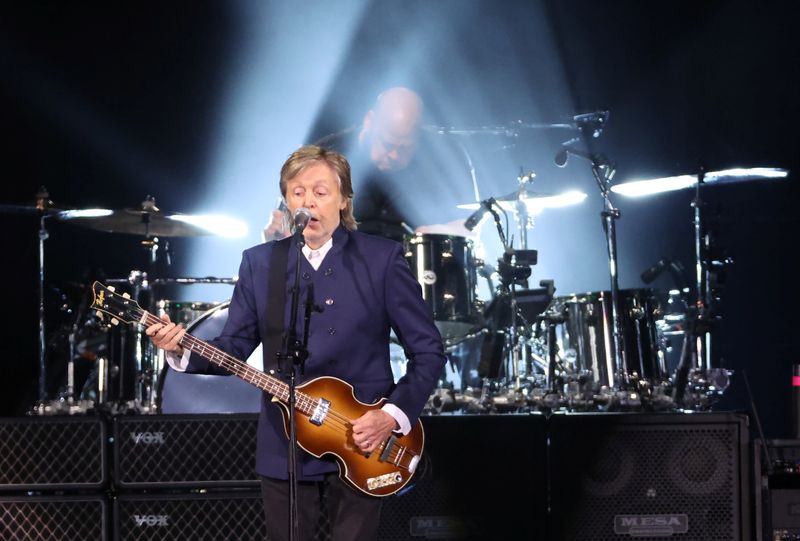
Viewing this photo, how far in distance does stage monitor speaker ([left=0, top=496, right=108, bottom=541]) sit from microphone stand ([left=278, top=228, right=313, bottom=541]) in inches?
73.1

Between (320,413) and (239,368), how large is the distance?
33cm

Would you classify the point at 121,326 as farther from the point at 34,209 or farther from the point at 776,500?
the point at 776,500

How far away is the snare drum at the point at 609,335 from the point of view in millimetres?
7535

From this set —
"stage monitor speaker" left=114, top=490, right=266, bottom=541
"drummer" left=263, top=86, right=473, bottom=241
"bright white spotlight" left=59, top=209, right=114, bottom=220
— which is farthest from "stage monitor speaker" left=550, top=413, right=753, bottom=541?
"bright white spotlight" left=59, top=209, right=114, bottom=220

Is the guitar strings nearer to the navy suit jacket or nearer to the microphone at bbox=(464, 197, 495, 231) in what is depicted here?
the navy suit jacket

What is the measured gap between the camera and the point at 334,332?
11.3ft

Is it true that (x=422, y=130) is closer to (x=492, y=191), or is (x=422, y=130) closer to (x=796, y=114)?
(x=492, y=191)

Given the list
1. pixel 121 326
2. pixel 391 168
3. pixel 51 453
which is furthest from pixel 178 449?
pixel 121 326

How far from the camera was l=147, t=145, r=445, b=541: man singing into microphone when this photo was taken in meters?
3.40

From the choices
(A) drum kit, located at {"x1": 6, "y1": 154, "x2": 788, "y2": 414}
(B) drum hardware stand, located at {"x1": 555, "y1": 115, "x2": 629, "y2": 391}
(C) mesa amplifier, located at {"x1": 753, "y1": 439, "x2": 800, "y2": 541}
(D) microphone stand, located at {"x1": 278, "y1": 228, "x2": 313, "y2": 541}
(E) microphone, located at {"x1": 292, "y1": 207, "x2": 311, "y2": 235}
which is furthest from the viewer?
(B) drum hardware stand, located at {"x1": 555, "y1": 115, "x2": 629, "y2": 391}

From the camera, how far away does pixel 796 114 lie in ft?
31.0

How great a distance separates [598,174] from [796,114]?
291 cm

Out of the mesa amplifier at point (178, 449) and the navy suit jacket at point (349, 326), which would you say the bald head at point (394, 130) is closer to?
the mesa amplifier at point (178, 449)

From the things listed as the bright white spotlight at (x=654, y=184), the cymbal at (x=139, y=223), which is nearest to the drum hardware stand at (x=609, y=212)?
the bright white spotlight at (x=654, y=184)
